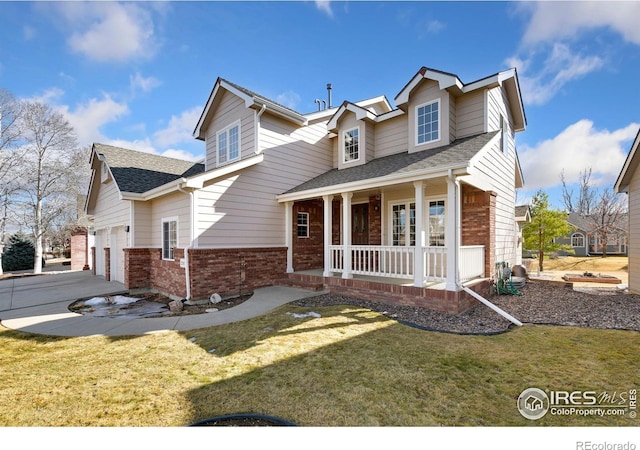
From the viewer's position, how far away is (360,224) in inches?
455

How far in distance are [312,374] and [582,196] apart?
44709 mm

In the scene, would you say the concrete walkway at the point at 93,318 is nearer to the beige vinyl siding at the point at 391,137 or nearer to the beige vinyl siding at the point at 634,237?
the beige vinyl siding at the point at 391,137

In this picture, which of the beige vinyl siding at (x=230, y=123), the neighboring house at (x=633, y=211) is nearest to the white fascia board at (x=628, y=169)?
the neighboring house at (x=633, y=211)

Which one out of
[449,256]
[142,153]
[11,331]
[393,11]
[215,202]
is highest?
[393,11]

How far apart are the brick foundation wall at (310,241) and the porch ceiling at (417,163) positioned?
1.34 m

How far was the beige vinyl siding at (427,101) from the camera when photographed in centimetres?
918

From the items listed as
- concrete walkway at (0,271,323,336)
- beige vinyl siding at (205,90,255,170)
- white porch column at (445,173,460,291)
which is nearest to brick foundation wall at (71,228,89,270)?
concrete walkway at (0,271,323,336)

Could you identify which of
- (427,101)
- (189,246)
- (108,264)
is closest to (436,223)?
(427,101)

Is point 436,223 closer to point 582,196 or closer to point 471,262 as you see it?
point 471,262

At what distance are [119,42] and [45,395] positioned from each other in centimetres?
781

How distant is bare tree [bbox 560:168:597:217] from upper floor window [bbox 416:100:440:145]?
3541cm

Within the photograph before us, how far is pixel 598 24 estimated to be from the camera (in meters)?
6.74
